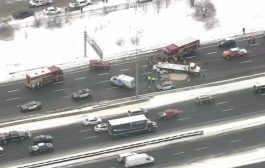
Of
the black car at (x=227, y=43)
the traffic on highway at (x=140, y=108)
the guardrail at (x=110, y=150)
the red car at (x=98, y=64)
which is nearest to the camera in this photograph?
the guardrail at (x=110, y=150)

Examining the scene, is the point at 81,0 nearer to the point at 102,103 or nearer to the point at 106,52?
the point at 106,52

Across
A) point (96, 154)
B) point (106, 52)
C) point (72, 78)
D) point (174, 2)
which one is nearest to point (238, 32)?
point (174, 2)

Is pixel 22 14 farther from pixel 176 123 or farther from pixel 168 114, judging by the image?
pixel 176 123

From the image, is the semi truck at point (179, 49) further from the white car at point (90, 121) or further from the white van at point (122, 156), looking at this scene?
the white van at point (122, 156)

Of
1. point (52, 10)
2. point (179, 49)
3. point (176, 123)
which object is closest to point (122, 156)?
point (176, 123)

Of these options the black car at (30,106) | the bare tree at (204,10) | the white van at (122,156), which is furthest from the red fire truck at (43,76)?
the bare tree at (204,10)
